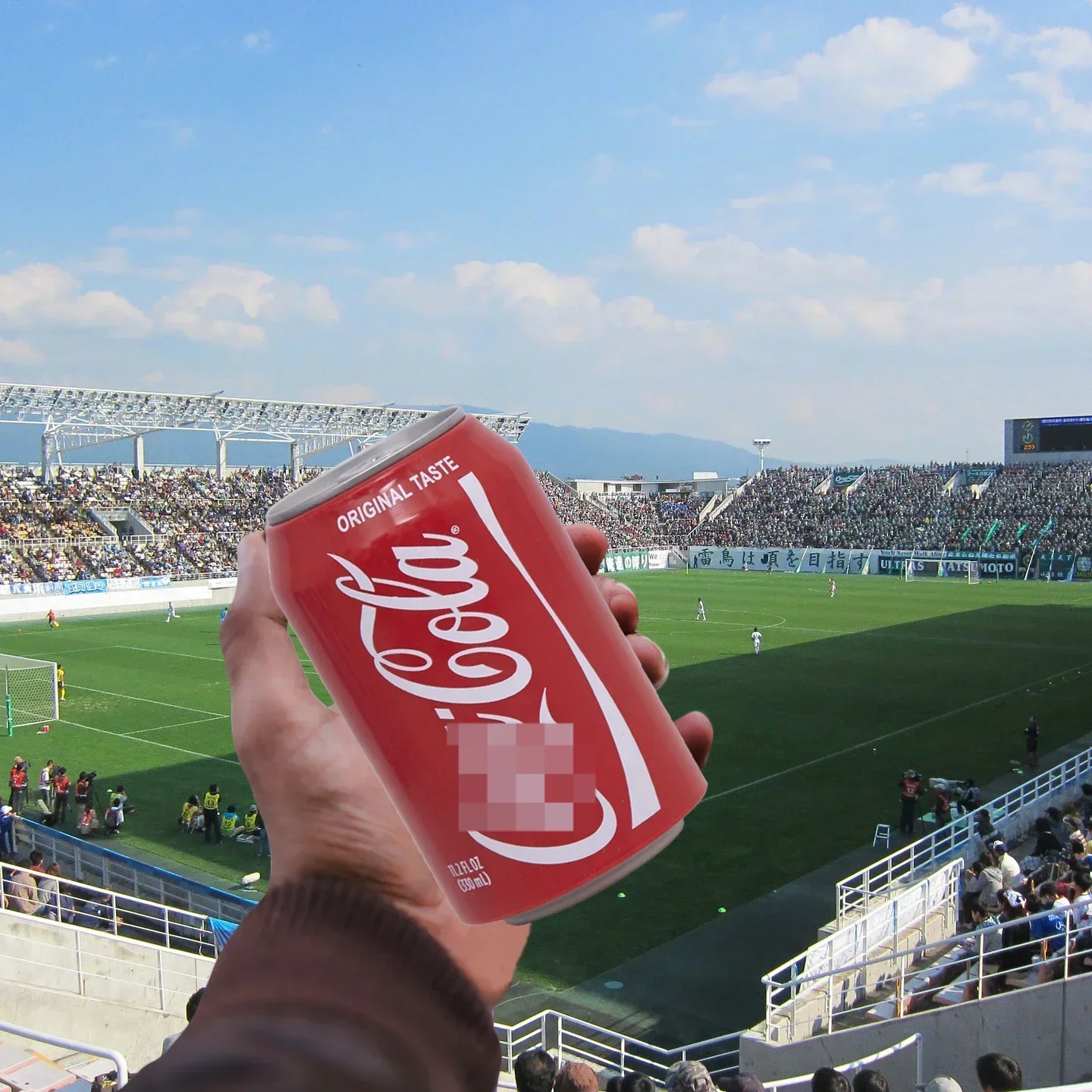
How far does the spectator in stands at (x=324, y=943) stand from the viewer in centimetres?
130

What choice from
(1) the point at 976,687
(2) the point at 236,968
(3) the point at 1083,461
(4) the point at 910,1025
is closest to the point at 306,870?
(2) the point at 236,968

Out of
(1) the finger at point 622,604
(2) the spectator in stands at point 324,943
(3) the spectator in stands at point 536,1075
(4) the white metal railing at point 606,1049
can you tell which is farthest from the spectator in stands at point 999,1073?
(2) the spectator in stands at point 324,943

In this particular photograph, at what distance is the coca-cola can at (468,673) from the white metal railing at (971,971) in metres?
6.38

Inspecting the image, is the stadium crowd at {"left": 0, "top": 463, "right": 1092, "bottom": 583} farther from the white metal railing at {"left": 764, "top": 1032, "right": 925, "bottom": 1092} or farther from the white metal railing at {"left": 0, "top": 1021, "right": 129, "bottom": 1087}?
the white metal railing at {"left": 0, "top": 1021, "right": 129, "bottom": 1087}

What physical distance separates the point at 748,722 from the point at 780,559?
42119 mm

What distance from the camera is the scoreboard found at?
209 ft

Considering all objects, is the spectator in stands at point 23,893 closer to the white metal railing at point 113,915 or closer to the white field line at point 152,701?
the white metal railing at point 113,915

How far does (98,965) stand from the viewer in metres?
9.13

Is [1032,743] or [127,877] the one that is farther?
[1032,743]

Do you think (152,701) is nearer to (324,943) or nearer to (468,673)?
(468,673)

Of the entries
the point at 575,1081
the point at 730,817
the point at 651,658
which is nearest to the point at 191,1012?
the point at 575,1081

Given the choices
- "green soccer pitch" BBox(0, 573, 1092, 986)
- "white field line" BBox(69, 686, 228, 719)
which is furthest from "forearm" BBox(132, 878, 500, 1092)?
"white field line" BBox(69, 686, 228, 719)

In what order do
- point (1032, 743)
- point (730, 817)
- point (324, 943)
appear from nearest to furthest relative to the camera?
point (324, 943)
point (730, 817)
point (1032, 743)

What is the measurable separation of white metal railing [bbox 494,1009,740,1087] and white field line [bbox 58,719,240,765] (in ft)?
35.0
